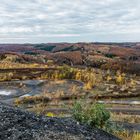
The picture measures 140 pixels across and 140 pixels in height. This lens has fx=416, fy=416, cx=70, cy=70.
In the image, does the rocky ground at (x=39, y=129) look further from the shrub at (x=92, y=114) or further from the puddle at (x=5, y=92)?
the puddle at (x=5, y=92)

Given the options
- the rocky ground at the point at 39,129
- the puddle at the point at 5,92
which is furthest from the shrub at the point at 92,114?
the puddle at the point at 5,92

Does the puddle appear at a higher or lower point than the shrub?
lower

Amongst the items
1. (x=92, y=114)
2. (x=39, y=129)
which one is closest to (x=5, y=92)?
(x=92, y=114)

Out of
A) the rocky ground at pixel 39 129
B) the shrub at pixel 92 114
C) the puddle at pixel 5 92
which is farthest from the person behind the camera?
the puddle at pixel 5 92

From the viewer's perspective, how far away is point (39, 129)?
43.2 feet

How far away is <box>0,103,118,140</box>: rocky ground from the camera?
12.6 meters

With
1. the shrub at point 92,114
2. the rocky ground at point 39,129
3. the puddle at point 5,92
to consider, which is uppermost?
the rocky ground at point 39,129

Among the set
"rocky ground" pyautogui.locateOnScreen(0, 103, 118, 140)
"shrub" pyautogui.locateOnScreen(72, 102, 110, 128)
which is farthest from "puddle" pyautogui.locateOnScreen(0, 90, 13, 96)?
"rocky ground" pyautogui.locateOnScreen(0, 103, 118, 140)

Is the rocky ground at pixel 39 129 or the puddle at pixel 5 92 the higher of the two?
the rocky ground at pixel 39 129

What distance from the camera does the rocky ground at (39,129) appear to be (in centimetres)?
1262

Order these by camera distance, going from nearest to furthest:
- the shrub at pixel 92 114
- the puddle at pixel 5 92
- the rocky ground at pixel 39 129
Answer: the rocky ground at pixel 39 129 → the shrub at pixel 92 114 → the puddle at pixel 5 92

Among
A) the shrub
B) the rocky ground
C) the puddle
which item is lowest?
→ the puddle

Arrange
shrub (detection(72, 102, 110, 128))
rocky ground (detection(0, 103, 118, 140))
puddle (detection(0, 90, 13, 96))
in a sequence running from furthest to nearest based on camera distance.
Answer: puddle (detection(0, 90, 13, 96)) → shrub (detection(72, 102, 110, 128)) → rocky ground (detection(0, 103, 118, 140))

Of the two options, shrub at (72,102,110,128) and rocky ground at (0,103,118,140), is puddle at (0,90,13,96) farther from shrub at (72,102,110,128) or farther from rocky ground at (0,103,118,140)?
rocky ground at (0,103,118,140)
